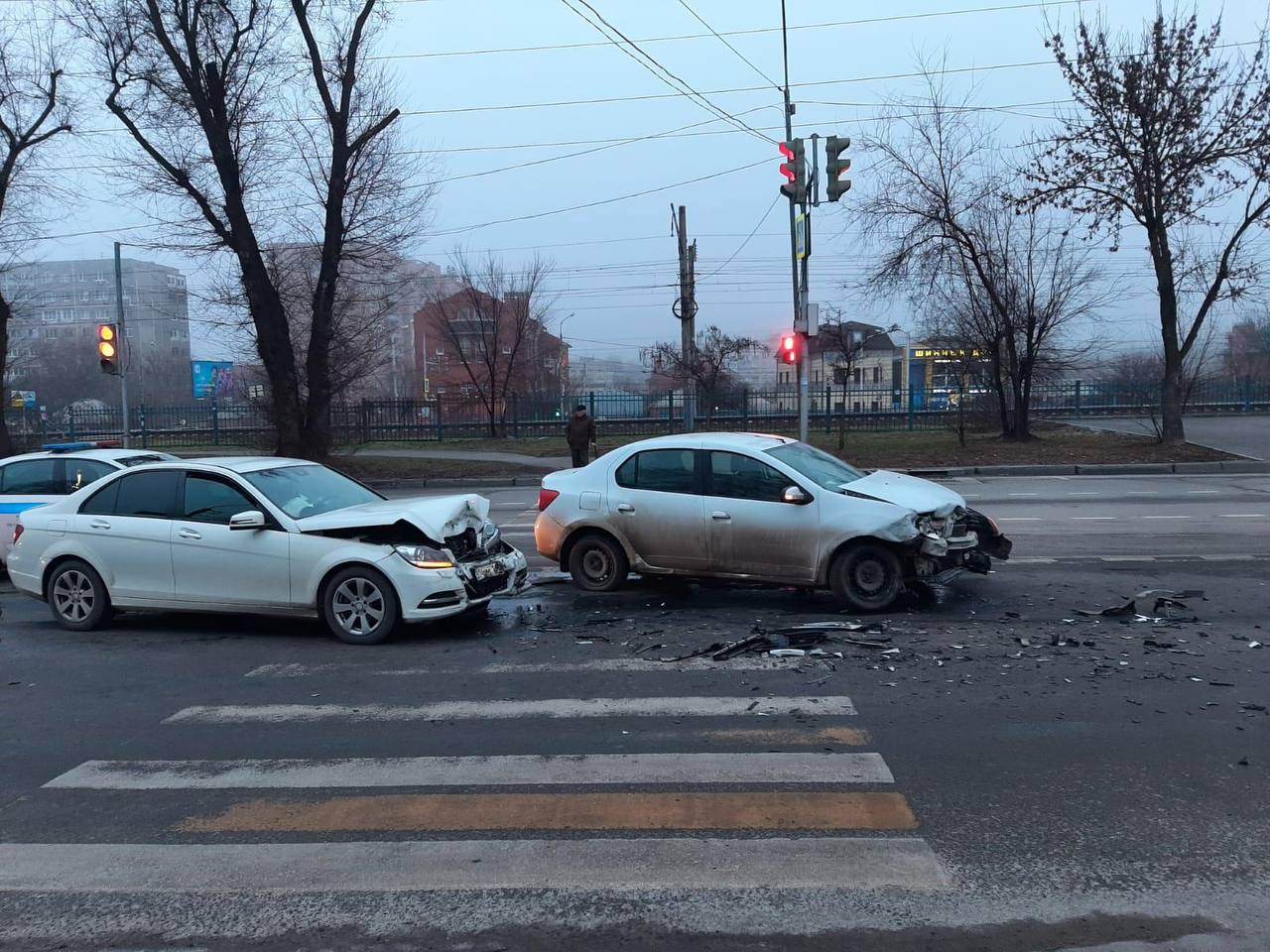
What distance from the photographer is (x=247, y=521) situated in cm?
801

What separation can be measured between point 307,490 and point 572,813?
17.0ft

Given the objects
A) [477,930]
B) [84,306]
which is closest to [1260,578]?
[477,930]

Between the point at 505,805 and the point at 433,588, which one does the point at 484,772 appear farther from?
the point at 433,588

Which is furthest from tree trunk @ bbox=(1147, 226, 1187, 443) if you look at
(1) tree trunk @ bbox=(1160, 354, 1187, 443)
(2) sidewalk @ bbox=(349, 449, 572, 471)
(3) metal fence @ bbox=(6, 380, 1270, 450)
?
(2) sidewalk @ bbox=(349, 449, 572, 471)

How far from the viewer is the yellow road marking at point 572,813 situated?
14.4 ft

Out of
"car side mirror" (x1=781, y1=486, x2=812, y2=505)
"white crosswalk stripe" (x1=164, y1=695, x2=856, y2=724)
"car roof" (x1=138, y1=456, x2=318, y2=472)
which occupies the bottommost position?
"white crosswalk stripe" (x1=164, y1=695, x2=856, y2=724)

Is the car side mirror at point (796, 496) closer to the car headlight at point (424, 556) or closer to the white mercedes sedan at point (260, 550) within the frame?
the white mercedes sedan at point (260, 550)

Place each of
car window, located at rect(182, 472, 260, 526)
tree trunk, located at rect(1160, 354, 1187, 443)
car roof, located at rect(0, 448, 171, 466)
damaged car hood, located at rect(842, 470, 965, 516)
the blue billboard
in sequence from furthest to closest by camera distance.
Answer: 1. the blue billboard
2. tree trunk, located at rect(1160, 354, 1187, 443)
3. car roof, located at rect(0, 448, 171, 466)
4. damaged car hood, located at rect(842, 470, 965, 516)
5. car window, located at rect(182, 472, 260, 526)

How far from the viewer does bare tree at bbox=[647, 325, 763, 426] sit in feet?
117

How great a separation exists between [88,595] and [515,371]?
133 ft

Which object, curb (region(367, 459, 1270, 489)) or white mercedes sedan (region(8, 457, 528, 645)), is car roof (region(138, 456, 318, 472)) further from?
curb (region(367, 459, 1270, 489))

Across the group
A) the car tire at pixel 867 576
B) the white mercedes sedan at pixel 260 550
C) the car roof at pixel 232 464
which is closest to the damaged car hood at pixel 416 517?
the white mercedes sedan at pixel 260 550

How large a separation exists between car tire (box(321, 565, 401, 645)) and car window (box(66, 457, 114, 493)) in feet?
17.9

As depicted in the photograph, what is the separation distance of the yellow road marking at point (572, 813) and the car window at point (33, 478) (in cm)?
869
